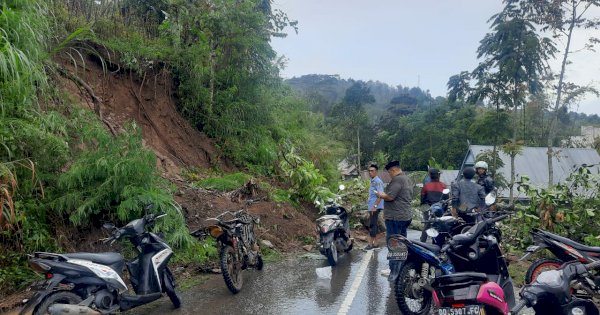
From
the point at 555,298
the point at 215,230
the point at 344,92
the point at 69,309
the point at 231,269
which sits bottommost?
the point at 231,269

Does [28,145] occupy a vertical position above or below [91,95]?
below

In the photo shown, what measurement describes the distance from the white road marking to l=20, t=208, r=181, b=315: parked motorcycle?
228 cm

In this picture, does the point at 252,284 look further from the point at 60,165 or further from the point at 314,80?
the point at 314,80

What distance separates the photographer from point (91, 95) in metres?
12.4

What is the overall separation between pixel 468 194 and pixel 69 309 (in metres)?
6.89

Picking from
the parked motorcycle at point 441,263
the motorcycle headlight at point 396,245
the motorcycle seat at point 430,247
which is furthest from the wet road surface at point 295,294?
the motorcycle seat at point 430,247

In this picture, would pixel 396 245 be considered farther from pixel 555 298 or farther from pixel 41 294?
pixel 41 294

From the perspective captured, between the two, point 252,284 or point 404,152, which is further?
point 404,152

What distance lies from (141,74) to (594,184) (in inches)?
461

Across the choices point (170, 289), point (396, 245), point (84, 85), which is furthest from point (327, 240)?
point (84, 85)

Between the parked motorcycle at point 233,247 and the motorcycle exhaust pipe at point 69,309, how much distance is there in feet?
7.66

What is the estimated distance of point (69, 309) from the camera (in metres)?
5.44

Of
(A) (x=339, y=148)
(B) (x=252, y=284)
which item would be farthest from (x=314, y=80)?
(B) (x=252, y=284)

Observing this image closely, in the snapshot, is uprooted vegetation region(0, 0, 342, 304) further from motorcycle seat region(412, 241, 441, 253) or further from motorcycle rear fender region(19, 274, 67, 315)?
motorcycle seat region(412, 241, 441, 253)
